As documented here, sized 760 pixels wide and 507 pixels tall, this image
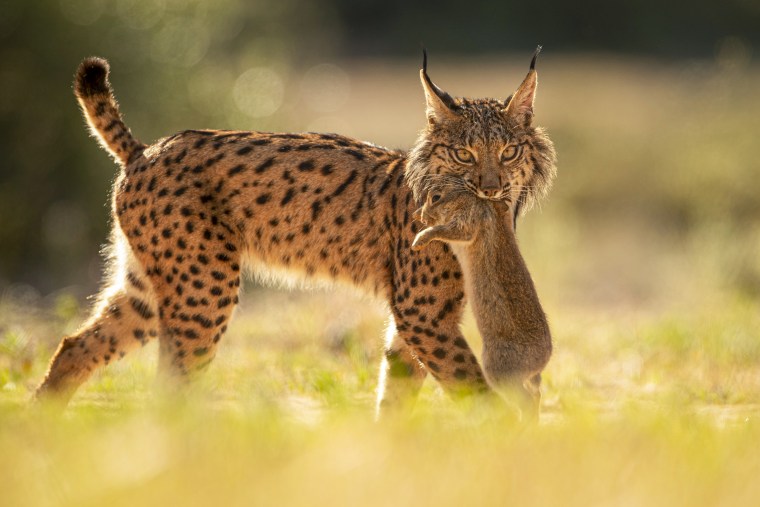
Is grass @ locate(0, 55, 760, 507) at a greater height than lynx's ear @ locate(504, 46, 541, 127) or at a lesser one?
lesser

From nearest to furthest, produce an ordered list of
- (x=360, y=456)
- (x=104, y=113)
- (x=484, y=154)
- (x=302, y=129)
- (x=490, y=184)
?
1. (x=360, y=456)
2. (x=490, y=184)
3. (x=484, y=154)
4. (x=104, y=113)
5. (x=302, y=129)

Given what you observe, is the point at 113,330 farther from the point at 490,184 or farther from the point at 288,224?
the point at 490,184

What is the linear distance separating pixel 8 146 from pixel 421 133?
9.45 m

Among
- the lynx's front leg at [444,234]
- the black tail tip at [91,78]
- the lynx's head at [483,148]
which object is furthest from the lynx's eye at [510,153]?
the black tail tip at [91,78]

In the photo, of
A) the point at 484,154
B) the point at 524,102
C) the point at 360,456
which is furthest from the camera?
the point at 524,102

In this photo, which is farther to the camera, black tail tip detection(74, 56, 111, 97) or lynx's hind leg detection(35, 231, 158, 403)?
black tail tip detection(74, 56, 111, 97)

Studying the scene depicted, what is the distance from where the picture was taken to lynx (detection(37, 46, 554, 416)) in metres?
6.20

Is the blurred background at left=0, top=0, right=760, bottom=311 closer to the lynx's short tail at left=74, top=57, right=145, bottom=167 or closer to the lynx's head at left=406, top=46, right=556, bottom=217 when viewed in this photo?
the lynx's short tail at left=74, top=57, right=145, bottom=167

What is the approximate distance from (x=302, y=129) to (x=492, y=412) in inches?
559

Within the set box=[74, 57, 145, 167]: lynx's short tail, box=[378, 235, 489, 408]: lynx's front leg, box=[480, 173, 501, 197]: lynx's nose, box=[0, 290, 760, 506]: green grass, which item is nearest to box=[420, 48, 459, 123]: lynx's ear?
box=[480, 173, 501, 197]: lynx's nose

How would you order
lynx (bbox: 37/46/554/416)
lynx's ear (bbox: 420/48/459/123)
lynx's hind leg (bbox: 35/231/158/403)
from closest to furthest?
1. lynx (bbox: 37/46/554/416)
2. lynx's ear (bbox: 420/48/459/123)
3. lynx's hind leg (bbox: 35/231/158/403)

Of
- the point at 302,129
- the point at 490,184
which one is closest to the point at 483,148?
the point at 490,184

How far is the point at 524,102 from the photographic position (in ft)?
21.4

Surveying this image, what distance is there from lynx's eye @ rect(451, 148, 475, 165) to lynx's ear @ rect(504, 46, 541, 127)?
36 centimetres
